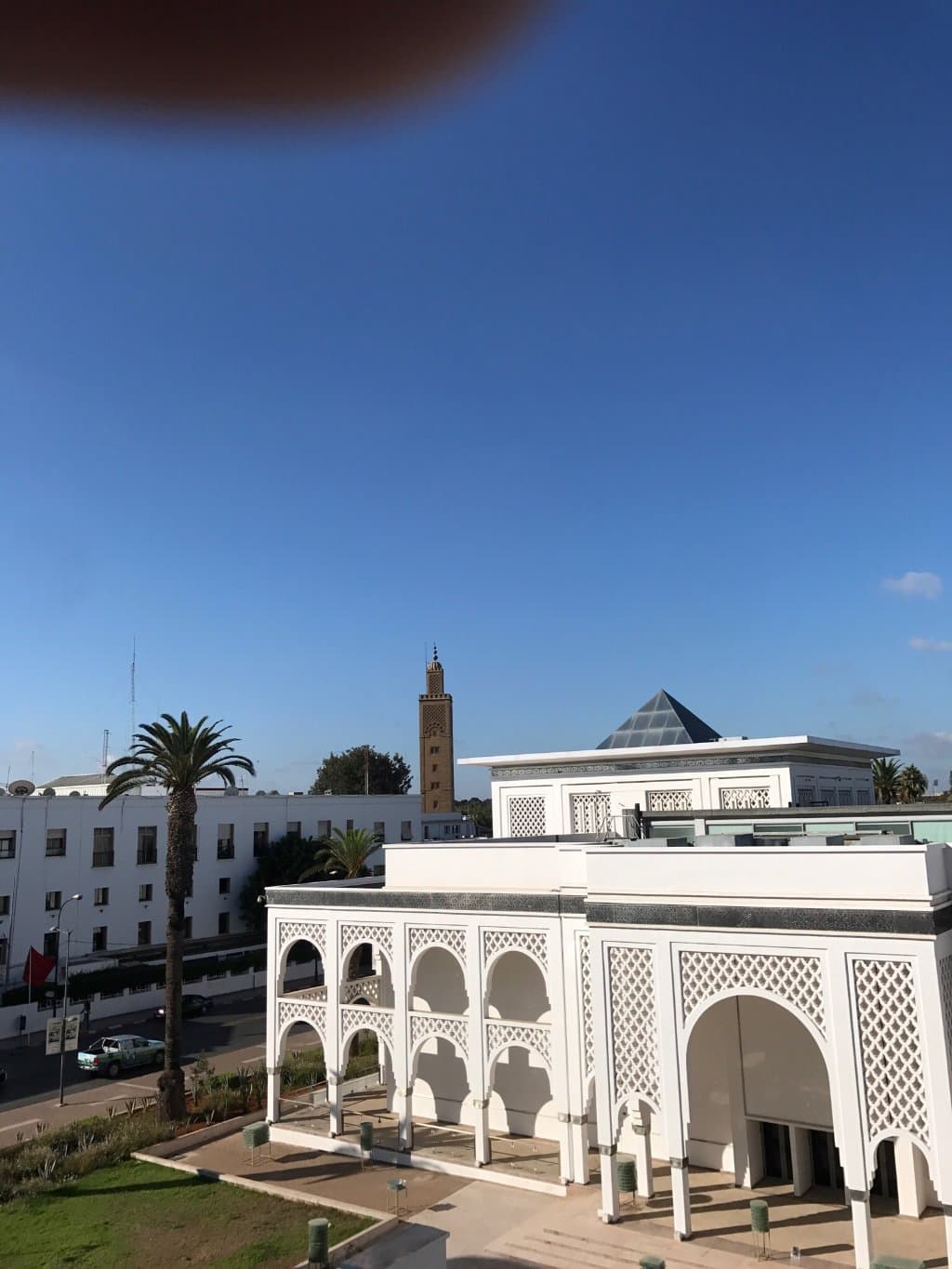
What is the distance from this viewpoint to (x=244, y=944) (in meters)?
43.5

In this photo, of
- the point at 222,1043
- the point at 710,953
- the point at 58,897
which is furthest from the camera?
the point at 58,897

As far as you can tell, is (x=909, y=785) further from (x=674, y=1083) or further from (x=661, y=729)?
(x=674, y=1083)

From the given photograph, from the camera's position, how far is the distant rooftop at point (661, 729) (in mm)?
26078

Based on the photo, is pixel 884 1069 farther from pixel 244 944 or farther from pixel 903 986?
pixel 244 944

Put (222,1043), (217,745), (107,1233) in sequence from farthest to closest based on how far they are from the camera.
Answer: (222,1043) < (217,745) < (107,1233)

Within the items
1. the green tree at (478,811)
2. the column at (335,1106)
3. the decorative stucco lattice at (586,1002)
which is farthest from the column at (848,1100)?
the green tree at (478,811)

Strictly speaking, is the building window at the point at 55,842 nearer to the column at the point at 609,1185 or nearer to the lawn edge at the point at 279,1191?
the lawn edge at the point at 279,1191

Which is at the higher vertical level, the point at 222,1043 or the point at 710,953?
the point at 710,953

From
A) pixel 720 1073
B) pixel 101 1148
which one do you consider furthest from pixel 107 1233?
pixel 720 1073

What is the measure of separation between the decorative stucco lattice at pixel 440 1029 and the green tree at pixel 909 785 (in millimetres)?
37965

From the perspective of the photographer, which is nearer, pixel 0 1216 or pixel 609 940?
pixel 609 940

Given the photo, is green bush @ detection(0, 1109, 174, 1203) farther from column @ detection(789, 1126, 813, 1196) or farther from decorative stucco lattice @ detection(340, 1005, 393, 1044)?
column @ detection(789, 1126, 813, 1196)

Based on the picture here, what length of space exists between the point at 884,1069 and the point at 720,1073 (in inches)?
183

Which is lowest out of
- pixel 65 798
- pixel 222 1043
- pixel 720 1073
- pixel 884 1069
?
pixel 222 1043
